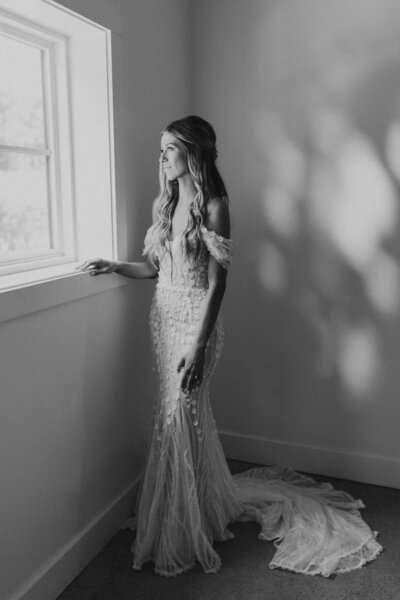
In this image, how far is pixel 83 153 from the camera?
7.86 ft

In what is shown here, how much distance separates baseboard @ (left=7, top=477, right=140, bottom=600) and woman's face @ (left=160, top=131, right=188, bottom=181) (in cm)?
140

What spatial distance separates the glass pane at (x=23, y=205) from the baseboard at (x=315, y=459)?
5.13ft

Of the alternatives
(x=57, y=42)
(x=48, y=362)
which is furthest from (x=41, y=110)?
(x=48, y=362)

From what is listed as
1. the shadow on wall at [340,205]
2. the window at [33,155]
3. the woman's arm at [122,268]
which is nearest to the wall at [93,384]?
the woman's arm at [122,268]

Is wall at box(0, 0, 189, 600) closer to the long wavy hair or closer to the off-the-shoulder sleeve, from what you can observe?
the long wavy hair

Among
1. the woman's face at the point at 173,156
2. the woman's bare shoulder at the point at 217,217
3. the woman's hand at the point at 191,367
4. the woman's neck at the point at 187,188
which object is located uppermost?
A: the woman's face at the point at 173,156

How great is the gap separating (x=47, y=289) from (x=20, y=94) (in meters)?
0.74

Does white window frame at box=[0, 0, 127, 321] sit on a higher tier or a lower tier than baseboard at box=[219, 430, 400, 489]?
higher

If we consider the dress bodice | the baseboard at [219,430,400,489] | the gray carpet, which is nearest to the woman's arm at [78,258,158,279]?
the dress bodice

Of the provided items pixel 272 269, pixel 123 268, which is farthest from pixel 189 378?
pixel 272 269

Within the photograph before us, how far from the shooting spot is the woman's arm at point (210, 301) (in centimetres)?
227

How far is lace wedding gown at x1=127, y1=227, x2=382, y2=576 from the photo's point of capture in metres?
2.34

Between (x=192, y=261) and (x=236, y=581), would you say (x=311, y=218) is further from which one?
(x=236, y=581)

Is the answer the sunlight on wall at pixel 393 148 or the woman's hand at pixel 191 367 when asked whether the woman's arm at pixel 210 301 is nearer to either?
the woman's hand at pixel 191 367
